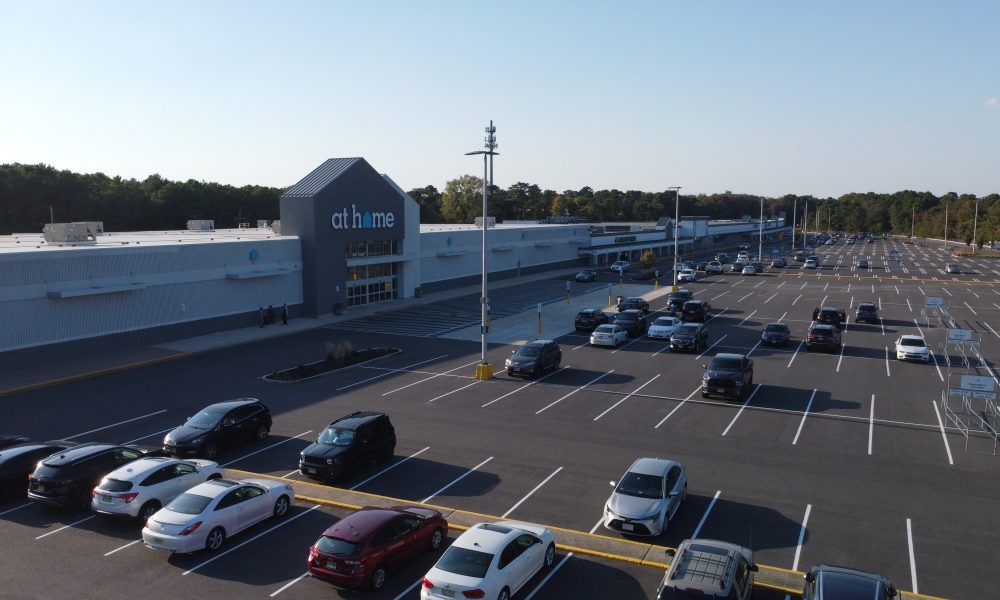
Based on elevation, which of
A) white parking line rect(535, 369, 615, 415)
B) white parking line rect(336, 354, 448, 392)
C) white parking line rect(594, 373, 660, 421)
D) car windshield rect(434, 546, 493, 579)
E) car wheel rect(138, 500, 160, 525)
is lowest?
white parking line rect(336, 354, 448, 392)

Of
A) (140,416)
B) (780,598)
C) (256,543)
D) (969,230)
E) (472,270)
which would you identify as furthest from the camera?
(969,230)

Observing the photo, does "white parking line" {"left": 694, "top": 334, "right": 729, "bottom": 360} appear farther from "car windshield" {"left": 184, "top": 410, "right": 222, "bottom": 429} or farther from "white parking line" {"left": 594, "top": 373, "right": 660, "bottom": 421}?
"car windshield" {"left": 184, "top": 410, "right": 222, "bottom": 429}

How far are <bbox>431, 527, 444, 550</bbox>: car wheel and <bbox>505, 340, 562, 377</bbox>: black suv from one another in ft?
55.6

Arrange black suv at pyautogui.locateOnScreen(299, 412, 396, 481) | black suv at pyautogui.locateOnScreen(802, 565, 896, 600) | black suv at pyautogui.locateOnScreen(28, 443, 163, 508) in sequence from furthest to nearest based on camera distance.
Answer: black suv at pyautogui.locateOnScreen(299, 412, 396, 481)
black suv at pyautogui.locateOnScreen(28, 443, 163, 508)
black suv at pyautogui.locateOnScreen(802, 565, 896, 600)

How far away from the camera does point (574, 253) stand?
95.2 m

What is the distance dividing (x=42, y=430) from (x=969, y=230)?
161m

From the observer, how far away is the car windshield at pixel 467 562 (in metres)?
12.5

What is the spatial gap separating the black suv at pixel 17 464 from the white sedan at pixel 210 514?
568 cm

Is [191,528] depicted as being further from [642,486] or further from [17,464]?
[642,486]

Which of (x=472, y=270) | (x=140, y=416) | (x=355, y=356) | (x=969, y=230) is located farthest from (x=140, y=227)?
(x=969, y=230)

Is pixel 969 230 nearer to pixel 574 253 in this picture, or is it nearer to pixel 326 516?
pixel 574 253

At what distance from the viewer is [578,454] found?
21797 mm

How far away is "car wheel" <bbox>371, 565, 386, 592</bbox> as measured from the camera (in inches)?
531

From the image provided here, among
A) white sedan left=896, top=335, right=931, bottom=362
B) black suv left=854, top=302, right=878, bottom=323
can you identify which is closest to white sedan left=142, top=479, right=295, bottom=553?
white sedan left=896, top=335, right=931, bottom=362
